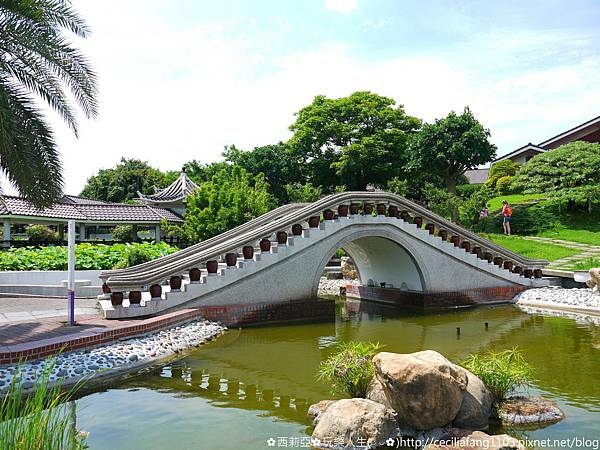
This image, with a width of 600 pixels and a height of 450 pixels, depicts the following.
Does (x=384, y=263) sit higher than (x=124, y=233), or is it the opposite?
(x=124, y=233)

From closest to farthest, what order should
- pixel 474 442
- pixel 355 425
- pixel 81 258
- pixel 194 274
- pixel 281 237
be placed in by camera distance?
pixel 474 442 < pixel 355 425 < pixel 194 274 < pixel 281 237 < pixel 81 258

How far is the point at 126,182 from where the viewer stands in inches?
2279

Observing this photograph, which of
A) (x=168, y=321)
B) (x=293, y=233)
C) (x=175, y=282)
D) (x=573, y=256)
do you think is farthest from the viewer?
(x=573, y=256)

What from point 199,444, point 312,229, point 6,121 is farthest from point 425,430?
point 312,229

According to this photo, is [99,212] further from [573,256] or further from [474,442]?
[474,442]

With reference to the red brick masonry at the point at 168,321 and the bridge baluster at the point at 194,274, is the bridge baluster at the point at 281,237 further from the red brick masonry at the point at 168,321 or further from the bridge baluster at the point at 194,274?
the bridge baluster at the point at 194,274

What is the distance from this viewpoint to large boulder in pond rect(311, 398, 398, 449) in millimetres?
6469

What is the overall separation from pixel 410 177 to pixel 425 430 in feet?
94.8

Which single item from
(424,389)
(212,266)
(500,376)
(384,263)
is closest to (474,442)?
(424,389)

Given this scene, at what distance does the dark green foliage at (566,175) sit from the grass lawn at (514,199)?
2.76 metres

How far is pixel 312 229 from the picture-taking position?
50.6 ft

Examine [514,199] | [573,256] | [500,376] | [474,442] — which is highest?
[514,199]

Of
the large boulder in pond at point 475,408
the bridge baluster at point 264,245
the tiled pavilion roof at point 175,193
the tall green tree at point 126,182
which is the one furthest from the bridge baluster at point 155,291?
the tall green tree at point 126,182

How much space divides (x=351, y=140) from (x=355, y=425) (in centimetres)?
3115
